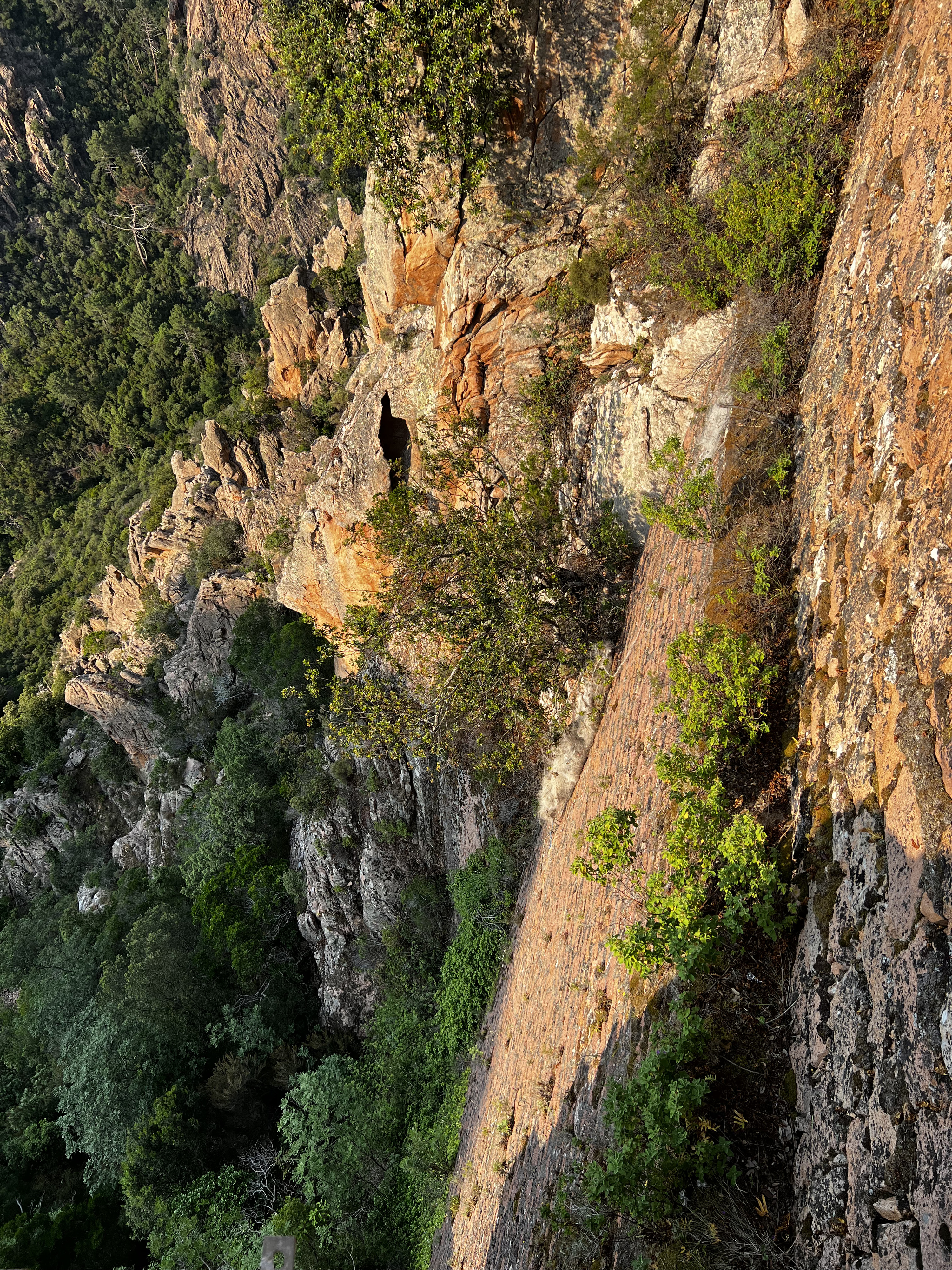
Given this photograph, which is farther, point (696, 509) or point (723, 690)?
point (696, 509)

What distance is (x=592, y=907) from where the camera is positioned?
557cm

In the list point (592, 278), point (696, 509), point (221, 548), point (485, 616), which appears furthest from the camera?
point (221, 548)

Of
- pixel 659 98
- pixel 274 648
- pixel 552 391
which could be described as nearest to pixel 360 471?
pixel 552 391

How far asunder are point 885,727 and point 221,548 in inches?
865

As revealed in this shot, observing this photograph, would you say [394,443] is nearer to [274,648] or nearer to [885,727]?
[274,648]

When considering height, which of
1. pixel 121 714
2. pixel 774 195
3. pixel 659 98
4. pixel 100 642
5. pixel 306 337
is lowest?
pixel 121 714

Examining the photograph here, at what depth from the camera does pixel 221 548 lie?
71.2 feet

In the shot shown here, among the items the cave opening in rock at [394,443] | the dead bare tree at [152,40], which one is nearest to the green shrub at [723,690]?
the cave opening in rock at [394,443]

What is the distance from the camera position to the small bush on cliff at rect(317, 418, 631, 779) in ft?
25.3

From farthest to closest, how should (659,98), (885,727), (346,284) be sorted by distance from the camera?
(346,284) < (659,98) < (885,727)

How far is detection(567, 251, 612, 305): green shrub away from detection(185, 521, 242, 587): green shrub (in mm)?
16366

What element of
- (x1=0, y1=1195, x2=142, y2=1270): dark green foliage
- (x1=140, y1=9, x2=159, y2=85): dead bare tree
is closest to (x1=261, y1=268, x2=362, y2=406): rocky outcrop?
(x1=0, y1=1195, x2=142, y2=1270): dark green foliage

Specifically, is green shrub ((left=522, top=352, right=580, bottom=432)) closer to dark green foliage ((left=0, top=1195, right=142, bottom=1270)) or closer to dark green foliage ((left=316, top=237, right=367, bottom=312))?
dark green foliage ((left=316, top=237, right=367, bottom=312))

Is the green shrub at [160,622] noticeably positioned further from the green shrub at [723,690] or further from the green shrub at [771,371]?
the green shrub at [723,690]
